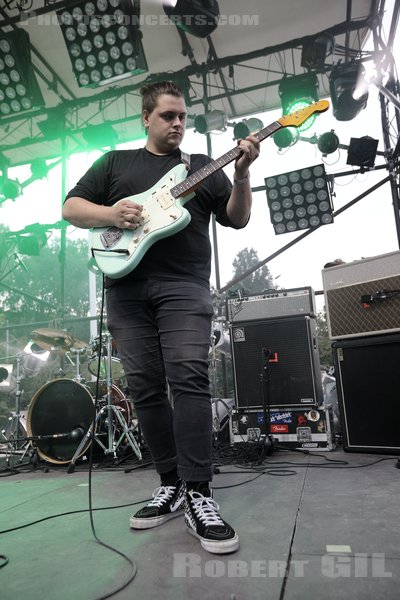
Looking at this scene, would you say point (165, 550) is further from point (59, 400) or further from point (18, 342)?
point (18, 342)

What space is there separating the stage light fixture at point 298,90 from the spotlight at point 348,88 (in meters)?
0.29

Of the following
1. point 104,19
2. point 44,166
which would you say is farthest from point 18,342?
point 104,19

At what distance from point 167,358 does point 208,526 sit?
0.55 meters

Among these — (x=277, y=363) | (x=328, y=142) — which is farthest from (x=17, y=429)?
(x=328, y=142)

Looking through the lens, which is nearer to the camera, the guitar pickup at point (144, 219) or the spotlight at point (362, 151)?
the guitar pickup at point (144, 219)

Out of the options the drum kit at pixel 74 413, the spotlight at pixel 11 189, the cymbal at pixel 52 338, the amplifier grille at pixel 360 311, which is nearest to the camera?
the amplifier grille at pixel 360 311

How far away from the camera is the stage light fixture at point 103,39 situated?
4496mm

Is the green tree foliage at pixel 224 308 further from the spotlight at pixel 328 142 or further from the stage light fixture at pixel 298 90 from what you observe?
the stage light fixture at pixel 298 90

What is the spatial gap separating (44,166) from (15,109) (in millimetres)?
1633

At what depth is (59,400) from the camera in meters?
3.50

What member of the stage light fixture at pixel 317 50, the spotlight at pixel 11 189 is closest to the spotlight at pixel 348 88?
the stage light fixture at pixel 317 50

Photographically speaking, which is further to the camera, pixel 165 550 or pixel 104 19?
pixel 104 19

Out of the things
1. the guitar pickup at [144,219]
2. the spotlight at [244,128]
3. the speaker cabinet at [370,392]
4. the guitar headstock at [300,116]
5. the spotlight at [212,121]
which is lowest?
the speaker cabinet at [370,392]

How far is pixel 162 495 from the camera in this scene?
60.0 inches
